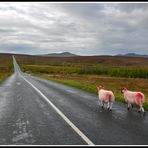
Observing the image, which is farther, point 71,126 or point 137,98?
point 137,98

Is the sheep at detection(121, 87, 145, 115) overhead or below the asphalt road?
overhead

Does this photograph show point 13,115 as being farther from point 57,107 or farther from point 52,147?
point 52,147

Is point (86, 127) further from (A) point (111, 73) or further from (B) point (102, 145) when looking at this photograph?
(A) point (111, 73)

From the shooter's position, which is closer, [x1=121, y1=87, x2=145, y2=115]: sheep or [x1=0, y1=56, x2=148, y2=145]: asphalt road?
[x1=0, y1=56, x2=148, y2=145]: asphalt road

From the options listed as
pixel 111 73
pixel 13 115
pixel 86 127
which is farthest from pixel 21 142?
pixel 111 73

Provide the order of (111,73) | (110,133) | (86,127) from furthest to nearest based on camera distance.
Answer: (111,73) < (86,127) < (110,133)

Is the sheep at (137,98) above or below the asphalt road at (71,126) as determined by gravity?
above

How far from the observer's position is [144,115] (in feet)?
41.9

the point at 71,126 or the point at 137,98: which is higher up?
the point at 137,98

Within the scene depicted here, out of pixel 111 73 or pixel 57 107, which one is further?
pixel 111 73

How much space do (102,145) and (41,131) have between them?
249 cm

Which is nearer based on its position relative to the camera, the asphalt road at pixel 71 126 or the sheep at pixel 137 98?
the asphalt road at pixel 71 126

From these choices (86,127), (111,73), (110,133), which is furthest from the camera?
(111,73)

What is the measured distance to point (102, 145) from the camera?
7.80 meters
